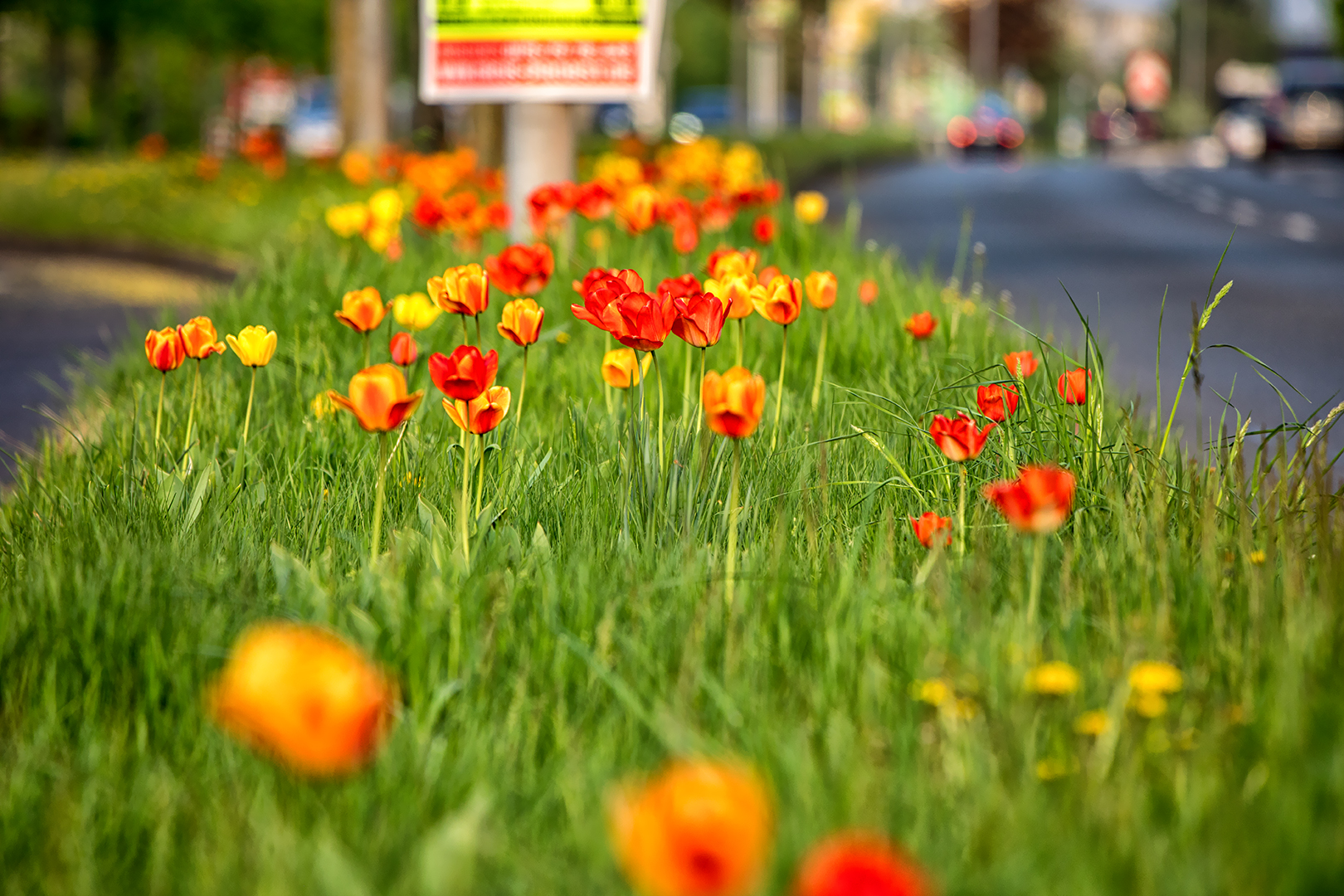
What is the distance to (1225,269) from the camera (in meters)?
11.7

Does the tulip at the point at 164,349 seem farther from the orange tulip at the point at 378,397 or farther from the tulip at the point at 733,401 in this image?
the tulip at the point at 733,401

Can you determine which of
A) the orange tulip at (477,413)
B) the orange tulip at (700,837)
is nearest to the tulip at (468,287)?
the orange tulip at (477,413)

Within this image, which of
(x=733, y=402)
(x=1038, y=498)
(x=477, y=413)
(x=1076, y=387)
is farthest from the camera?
(x=1076, y=387)

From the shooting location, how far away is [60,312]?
10719 millimetres

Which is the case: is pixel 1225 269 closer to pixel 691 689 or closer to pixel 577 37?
pixel 577 37

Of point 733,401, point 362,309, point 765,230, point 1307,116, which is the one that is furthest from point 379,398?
point 1307,116

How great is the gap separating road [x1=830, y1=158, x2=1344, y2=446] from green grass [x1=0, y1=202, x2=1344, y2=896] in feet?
→ 2.01

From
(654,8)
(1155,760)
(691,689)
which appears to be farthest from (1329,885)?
(654,8)

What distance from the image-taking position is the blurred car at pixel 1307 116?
30.6m

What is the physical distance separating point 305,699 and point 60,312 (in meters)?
10.2

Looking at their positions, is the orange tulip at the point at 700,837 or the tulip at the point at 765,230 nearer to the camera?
the orange tulip at the point at 700,837

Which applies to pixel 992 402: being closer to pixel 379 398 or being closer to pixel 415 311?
pixel 379 398

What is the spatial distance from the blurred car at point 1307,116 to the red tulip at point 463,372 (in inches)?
1226

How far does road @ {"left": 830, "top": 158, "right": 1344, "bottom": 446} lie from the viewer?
7.56 m
